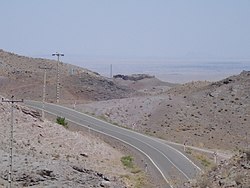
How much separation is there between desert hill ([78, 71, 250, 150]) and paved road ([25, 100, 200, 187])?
446 centimetres

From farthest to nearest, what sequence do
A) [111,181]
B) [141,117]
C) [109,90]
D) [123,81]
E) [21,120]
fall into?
1. [123,81]
2. [109,90]
3. [141,117]
4. [21,120]
5. [111,181]

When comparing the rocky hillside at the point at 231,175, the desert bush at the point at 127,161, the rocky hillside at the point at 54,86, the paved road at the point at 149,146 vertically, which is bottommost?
the desert bush at the point at 127,161

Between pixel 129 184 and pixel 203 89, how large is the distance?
51863 millimetres

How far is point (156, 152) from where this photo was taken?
48219 millimetres

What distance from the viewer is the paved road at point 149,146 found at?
40.1m

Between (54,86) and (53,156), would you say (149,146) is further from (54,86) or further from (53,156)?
(54,86)

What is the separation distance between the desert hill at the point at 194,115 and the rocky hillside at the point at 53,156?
48.0 ft

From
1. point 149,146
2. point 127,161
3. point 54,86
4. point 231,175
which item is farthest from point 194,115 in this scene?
point 231,175

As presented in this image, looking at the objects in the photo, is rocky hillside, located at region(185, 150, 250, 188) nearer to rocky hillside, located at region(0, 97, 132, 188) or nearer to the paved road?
rocky hillside, located at region(0, 97, 132, 188)

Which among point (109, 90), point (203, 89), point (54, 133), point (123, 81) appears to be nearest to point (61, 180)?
point (54, 133)

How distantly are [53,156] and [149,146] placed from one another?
42.4ft

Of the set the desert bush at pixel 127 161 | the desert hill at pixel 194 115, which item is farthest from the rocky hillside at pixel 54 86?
the desert bush at pixel 127 161

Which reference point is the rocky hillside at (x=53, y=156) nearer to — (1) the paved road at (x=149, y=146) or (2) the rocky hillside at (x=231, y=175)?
(1) the paved road at (x=149, y=146)

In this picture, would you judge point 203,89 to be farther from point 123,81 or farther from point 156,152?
point 123,81
